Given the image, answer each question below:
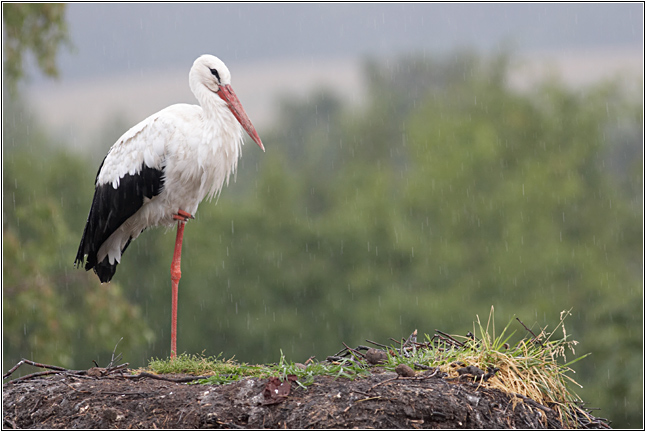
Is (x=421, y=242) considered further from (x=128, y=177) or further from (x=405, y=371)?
(x=405, y=371)

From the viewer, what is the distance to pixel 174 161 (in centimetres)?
613

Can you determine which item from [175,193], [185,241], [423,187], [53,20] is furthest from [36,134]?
[175,193]

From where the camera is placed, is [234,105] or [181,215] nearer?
[234,105]

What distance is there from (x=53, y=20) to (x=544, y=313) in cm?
1601

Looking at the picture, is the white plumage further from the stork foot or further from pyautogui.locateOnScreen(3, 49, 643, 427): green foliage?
pyautogui.locateOnScreen(3, 49, 643, 427): green foliage

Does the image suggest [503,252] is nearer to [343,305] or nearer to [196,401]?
[343,305]

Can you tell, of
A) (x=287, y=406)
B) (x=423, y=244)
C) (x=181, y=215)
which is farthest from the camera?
(x=423, y=244)

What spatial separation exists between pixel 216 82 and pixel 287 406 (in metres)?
3.23

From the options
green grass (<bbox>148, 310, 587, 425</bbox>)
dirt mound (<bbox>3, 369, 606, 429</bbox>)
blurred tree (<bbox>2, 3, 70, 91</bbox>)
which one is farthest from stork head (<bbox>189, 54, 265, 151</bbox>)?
blurred tree (<bbox>2, 3, 70, 91</bbox>)

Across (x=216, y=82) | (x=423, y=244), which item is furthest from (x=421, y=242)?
(x=216, y=82)

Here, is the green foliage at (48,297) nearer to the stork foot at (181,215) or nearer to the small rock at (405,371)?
the stork foot at (181,215)

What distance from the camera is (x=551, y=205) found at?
2608cm

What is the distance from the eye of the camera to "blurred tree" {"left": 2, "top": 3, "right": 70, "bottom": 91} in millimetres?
11289

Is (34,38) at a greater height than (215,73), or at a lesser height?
greater
